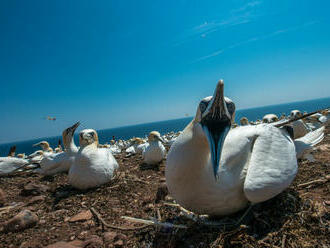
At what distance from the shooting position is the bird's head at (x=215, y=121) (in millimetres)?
1818

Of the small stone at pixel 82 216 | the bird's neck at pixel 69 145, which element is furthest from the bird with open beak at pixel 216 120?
the bird's neck at pixel 69 145

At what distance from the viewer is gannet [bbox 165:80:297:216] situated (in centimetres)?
193

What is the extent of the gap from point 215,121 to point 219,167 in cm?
60

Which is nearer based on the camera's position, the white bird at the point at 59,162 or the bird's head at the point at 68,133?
the bird's head at the point at 68,133

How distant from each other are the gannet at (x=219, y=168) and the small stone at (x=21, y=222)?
7.72ft

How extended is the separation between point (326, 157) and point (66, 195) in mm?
6337

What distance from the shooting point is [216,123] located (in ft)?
6.43

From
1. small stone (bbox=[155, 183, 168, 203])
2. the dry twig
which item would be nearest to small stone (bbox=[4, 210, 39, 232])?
the dry twig

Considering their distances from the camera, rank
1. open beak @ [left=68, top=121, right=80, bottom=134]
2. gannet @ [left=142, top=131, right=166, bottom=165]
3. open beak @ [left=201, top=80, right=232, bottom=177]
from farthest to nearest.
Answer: gannet @ [left=142, top=131, right=166, bottom=165]
open beak @ [left=68, top=121, right=80, bottom=134]
open beak @ [left=201, top=80, right=232, bottom=177]

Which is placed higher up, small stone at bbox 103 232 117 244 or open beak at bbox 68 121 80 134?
open beak at bbox 68 121 80 134

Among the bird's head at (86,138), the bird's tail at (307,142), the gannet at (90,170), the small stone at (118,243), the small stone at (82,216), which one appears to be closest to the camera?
the small stone at (118,243)

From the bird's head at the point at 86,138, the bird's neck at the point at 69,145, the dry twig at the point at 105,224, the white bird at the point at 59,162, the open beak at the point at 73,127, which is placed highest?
the open beak at the point at 73,127

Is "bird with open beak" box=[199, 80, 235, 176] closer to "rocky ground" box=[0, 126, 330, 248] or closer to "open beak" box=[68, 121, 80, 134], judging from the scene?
"rocky ground" box=[0, 126, 330, 248]

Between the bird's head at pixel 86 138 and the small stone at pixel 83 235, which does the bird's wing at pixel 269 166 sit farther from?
the bird's head at pixel 86 138
